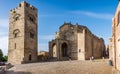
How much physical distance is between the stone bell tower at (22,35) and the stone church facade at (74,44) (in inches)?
224

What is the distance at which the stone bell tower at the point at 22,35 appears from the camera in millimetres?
43062

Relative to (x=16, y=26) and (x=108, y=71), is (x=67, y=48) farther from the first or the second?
(x=108, y=71)

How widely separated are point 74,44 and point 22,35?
13.1 metres

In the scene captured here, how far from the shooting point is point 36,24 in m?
47.9

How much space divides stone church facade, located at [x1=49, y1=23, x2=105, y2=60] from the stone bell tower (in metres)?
5.69

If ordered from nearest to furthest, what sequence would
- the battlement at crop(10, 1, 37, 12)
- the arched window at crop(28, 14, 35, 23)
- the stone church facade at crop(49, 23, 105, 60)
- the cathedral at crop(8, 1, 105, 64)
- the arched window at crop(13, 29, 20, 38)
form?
the cathedral at crop(8, 1, 105, 64), the battlement at crop(10, 1, 37, 12), the arched window at crop(13, 29, 20, 38), the arched window at crop(28, 14, 35, 23), the stone church facade at crop(49, 23, 105, 60)

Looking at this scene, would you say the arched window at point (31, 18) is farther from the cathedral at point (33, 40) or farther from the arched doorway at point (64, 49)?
the arched doorway at point (64, 49)

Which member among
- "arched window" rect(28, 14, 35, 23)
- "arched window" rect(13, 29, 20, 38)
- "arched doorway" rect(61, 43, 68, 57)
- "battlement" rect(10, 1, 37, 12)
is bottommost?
"arched doorway" rect(61, 43, 68, 57)

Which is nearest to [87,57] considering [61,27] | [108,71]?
[61,27]

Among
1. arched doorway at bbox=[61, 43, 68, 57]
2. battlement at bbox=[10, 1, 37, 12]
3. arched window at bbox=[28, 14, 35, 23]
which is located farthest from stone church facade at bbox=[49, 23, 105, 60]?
battlement at bbox=[10, 1, 37, 12]

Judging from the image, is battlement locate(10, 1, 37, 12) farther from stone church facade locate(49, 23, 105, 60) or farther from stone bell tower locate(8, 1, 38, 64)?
stone church facade locate(49, 23, 105, 60)

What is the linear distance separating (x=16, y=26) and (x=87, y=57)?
718 inches

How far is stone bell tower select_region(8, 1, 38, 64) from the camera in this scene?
43062mm

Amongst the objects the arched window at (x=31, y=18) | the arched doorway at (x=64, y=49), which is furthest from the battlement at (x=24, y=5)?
the arched doorway at (x=64, y=49)
